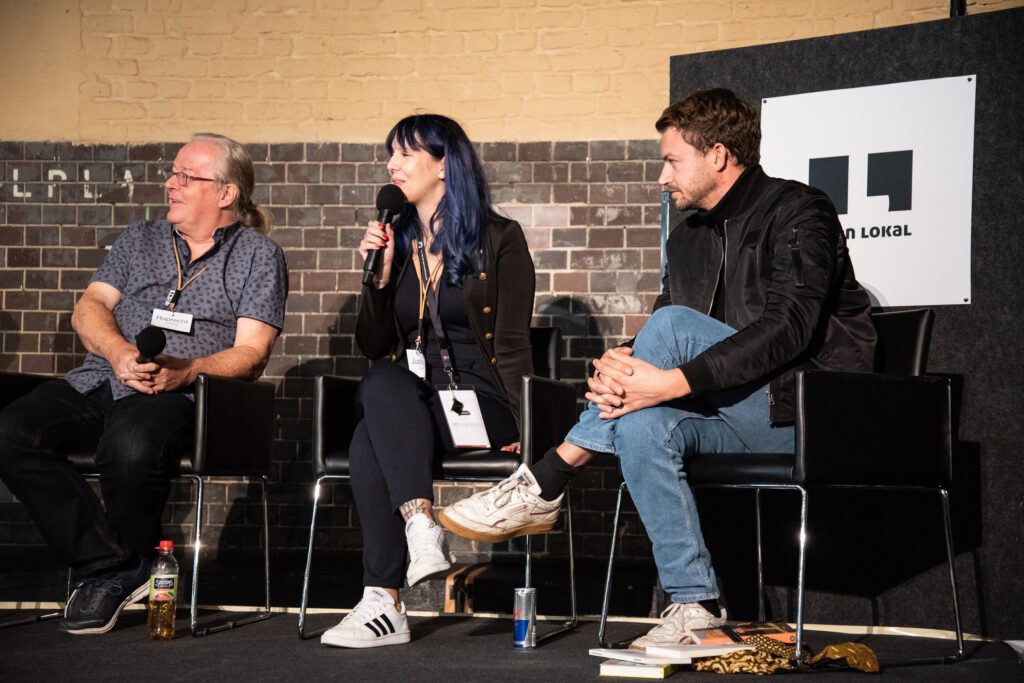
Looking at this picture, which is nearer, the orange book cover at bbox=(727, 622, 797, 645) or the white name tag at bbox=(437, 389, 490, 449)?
the orange book cover at bbox=(727, 622, 797, 645)

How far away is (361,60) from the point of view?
15.0ft

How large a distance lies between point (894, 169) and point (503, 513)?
157cm

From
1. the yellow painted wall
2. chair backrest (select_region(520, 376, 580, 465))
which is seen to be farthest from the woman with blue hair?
the yellow painted wall

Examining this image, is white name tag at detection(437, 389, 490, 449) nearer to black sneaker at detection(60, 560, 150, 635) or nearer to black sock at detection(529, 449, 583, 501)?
black sock at detection(529, 449, 583, 501)

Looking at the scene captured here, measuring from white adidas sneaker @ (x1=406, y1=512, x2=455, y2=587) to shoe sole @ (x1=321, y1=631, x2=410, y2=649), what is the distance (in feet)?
0.74

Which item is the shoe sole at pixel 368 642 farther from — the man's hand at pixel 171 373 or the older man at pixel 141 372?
the man's hand at pixel 171 373

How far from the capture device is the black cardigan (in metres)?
2.96

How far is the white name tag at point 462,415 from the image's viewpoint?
9.30 ft

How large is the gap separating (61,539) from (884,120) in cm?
252

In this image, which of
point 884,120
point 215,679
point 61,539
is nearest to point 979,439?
point 884,120

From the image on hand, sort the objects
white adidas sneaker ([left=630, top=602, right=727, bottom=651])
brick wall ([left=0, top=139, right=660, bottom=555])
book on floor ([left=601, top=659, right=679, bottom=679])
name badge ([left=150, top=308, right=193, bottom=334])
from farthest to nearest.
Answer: brick wall ([left=0, top=139, right=660, bottom=555]), name badge ([left=150, top=308, right=193, bottom=334]), white adidas sneaker ([left=630, top=602, right=727, bottom=651]), book on floor ([left=601, top=659, right=679, bottom=679])

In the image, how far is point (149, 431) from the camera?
2.85 meters

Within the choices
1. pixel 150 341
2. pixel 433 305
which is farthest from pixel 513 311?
pixel 150 341

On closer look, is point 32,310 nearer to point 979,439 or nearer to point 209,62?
point 209,62
